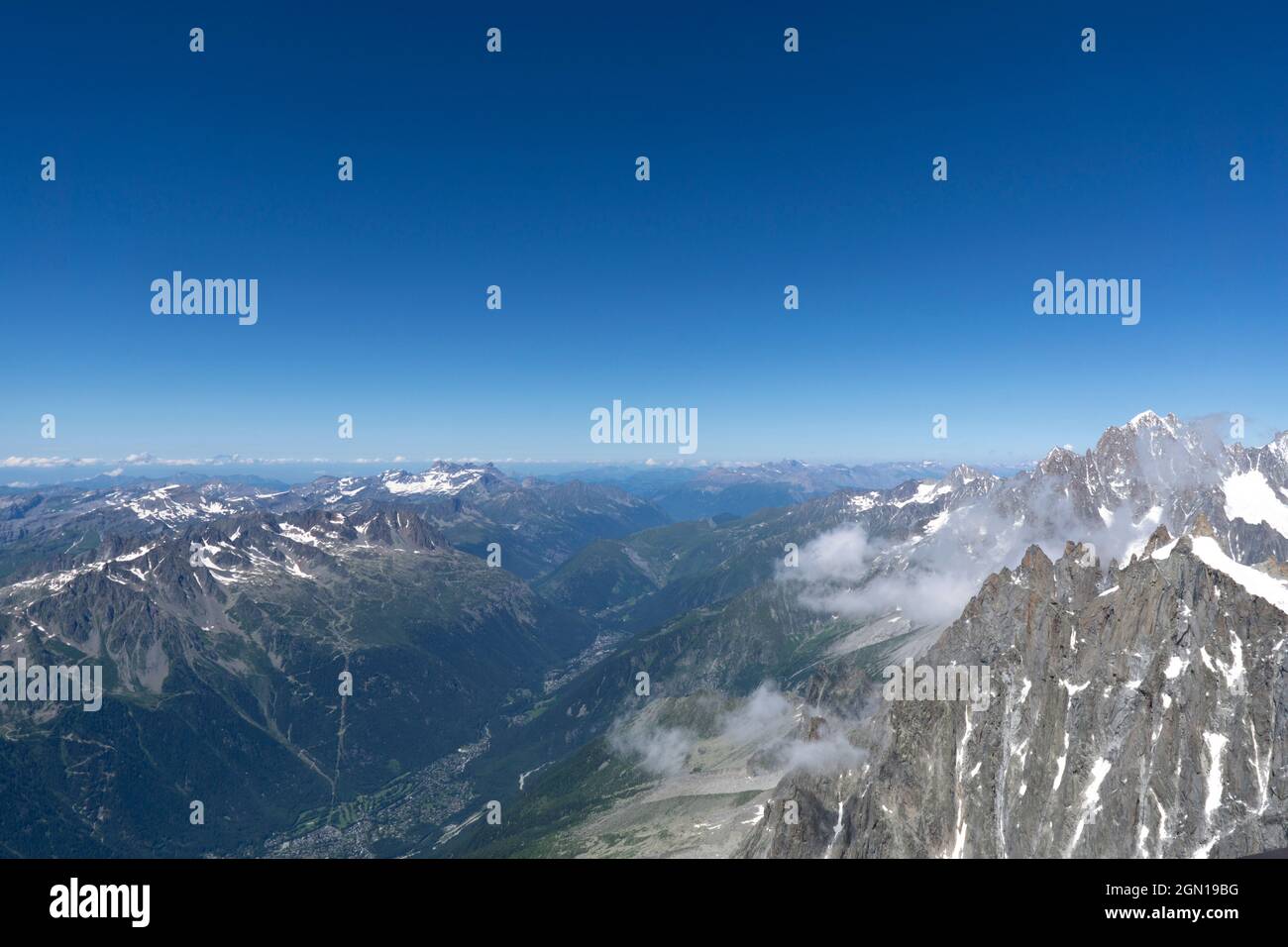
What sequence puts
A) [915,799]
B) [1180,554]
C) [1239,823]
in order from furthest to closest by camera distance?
[915,799]
[1180,554]
[1239,823]

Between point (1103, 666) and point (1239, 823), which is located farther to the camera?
point (1103, 666)
